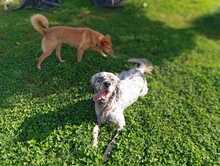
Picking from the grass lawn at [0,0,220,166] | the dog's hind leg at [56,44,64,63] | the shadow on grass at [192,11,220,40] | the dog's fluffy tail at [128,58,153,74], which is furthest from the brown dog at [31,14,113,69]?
the shadow on grass at [192,11,220,40]

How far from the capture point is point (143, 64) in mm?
11883

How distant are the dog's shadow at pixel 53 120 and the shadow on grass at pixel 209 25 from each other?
209 inches

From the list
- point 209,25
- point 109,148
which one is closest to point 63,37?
point 109,148

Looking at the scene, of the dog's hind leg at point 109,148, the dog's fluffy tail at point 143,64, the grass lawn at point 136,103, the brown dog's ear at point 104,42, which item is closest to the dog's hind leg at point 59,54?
the grass lawn at point 136,103

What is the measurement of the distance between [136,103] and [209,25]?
506 cm

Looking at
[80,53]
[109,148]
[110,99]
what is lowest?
[109,148]

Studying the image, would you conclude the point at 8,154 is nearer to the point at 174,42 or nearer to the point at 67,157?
the point at 67,157

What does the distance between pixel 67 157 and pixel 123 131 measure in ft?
4.63

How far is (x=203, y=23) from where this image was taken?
14703 mm

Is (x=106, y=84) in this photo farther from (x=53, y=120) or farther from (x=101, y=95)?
(x=53, y=120)

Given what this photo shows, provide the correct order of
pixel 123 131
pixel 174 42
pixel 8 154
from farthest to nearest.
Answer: pixel 174 42, pixel 123 131, pixel 8 154

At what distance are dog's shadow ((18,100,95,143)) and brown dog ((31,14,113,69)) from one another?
5.39 ft

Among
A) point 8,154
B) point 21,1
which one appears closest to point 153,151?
point 8,154

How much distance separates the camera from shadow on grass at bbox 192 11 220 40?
1424cm
